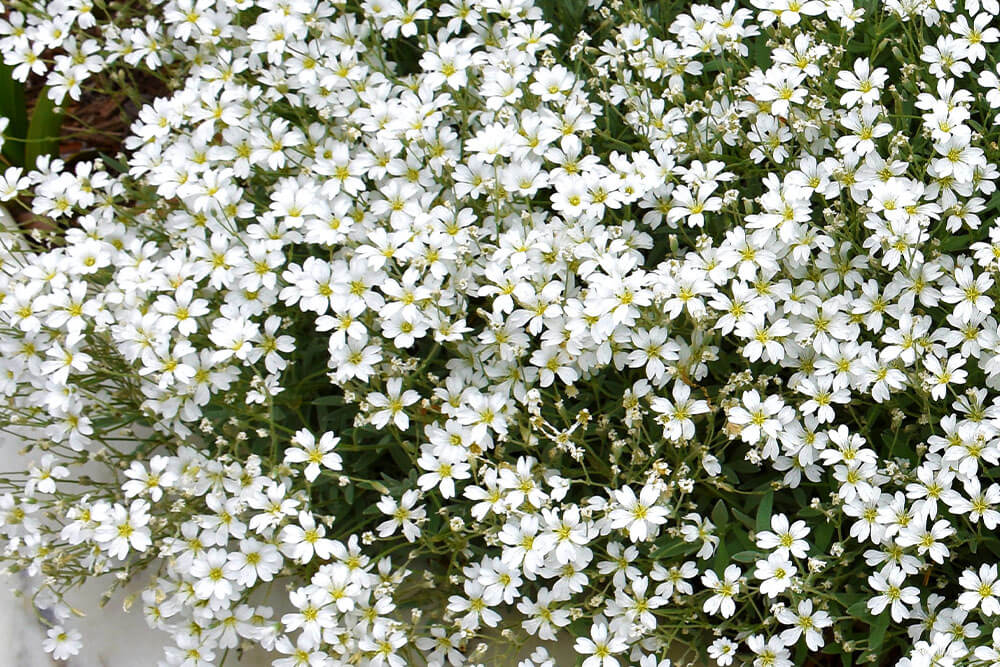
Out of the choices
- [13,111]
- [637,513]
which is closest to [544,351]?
[637,513]

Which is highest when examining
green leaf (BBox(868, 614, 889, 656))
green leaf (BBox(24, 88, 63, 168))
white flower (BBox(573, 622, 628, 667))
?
green leaf (BBox(24, 88, 63, 168))

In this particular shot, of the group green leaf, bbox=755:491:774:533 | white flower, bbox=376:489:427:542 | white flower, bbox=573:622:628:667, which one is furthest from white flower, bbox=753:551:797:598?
white flower, bbox=376:489:427:542

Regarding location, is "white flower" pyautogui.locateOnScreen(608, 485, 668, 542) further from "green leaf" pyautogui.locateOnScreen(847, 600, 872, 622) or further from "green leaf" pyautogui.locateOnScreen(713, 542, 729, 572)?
"green leaf" pyautogui.locateOnScreen(847, 600, 872, 622)

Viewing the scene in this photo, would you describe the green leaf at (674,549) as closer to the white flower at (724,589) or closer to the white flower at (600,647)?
the white flower at (724,589)

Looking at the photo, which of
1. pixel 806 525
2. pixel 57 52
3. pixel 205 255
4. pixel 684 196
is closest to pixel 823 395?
pixel 806 525

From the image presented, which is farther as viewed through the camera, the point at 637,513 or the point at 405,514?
the point at 405,514

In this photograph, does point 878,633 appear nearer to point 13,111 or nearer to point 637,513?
point 637,513
